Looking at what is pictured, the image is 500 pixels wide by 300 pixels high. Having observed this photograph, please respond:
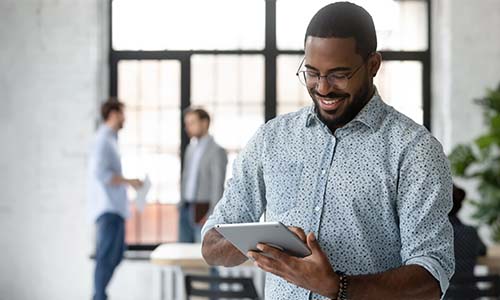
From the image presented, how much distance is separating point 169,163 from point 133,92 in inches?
→ 27.0

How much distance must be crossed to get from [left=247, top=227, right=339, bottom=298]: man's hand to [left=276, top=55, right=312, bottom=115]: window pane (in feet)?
23.4

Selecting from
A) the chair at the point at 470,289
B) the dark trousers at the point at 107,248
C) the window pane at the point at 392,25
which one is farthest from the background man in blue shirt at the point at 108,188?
the chair at the point at 470,289

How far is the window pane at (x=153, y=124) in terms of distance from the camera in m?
9.48

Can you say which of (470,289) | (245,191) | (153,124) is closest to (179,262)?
(470,289)

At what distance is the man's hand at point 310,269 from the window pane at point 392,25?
7.16m

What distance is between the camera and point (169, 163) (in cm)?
960

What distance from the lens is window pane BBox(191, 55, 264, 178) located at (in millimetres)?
9469

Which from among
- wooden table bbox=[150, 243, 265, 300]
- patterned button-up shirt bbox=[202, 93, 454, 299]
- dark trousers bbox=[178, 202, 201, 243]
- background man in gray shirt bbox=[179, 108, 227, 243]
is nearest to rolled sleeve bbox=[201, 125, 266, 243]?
patterned button-up shirt bbox=[202, 93, 454, 299]

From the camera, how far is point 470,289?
18.9 ft

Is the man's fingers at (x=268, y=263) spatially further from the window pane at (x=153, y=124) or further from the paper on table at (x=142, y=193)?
the window pane at (x=153, y=124)

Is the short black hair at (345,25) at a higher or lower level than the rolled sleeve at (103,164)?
higher

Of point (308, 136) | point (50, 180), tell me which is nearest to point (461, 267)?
point (308, 136)

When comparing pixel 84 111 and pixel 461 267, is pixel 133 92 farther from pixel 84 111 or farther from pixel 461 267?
pixel 461 267

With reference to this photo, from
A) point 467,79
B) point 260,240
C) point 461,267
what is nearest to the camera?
point 260,240
